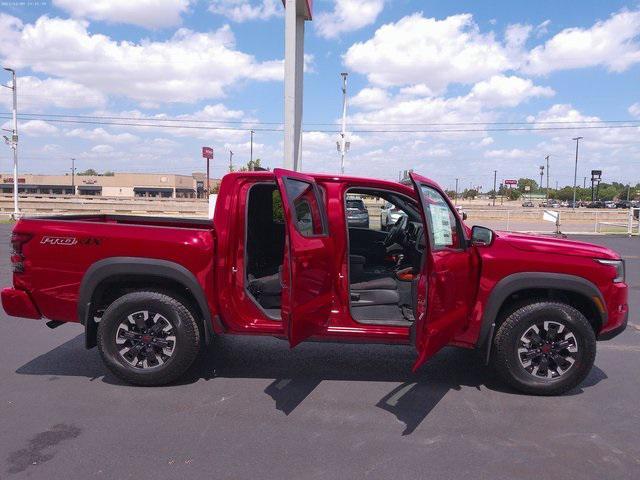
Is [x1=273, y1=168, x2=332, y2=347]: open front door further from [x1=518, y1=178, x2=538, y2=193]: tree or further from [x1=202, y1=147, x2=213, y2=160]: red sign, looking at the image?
[x1=518, y1=178, x2=538, y2=193]: tree

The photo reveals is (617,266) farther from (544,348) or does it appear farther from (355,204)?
(355,204)

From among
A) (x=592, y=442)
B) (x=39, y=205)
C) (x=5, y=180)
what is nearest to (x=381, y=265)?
(x=592, y=442)

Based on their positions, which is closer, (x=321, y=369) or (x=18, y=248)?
(x=18, y=248)

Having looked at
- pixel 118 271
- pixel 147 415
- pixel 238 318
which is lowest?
pixel 147 415

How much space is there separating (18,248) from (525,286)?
165 inches

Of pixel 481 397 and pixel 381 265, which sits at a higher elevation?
pixel 381 265

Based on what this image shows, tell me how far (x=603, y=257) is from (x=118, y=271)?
3.95m

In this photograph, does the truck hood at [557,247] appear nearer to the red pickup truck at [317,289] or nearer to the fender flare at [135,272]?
the red pickup truck at [317,289]

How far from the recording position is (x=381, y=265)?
6.04 metres

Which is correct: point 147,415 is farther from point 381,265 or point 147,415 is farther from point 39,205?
point 39,205

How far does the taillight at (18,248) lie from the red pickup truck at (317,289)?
1 centimetres

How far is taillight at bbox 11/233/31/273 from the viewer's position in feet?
14.6

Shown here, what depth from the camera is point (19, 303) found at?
14.8ft

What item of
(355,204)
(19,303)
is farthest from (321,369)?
(355,204)
